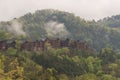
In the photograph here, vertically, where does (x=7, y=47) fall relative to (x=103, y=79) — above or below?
above

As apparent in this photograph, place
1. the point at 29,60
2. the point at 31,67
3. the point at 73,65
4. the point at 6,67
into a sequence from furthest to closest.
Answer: the point at 73,65
the point at 29,60
the point at 31,67
the point at 6,67

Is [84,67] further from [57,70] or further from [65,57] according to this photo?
[57,70]

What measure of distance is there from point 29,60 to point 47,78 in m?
36.3

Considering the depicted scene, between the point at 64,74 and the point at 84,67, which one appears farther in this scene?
the point at 84,67

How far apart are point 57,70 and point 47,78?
31.3 metres

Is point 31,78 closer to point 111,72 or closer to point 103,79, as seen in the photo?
point 103,79

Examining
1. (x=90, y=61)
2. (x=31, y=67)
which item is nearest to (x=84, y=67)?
(x=90, y=61)

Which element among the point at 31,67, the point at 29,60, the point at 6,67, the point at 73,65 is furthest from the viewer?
the point at 73,65

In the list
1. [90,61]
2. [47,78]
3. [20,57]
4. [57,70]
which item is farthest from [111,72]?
[47,78]

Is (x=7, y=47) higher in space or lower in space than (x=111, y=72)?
higher

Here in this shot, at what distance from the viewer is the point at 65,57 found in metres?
196

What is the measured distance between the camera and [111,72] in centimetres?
18988

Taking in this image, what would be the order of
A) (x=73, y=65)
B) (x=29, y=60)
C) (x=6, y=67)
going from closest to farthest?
(x=6, y=67)
(x=29, y=60)
(x=73, y=65)

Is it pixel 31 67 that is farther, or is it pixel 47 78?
pixel 31 67
